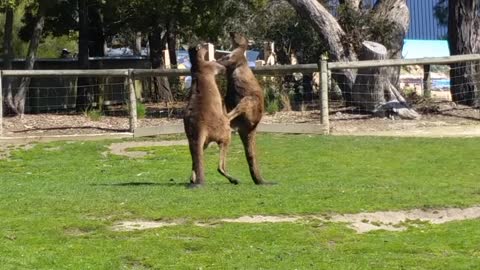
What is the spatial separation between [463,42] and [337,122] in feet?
19.8

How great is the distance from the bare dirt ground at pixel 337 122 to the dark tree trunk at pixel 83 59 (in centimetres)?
371

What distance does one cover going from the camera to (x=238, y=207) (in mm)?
10961

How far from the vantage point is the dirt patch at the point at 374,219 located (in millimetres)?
10234

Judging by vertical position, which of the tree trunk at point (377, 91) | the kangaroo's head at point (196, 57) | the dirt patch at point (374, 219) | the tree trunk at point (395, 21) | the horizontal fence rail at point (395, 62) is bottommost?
the dirt patch at point (374, 219)

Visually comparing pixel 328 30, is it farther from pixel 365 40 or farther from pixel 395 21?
pixel 395 21

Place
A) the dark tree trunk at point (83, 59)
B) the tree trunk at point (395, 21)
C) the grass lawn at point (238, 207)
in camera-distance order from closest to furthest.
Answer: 1. the grass lawn at point (238, 207)
2. the tree trunk at point (395, 21)
3. the dark tree trunk at point (83, 59)

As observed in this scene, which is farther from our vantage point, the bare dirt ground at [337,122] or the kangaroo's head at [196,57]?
the bare dirt ground at [337,122]

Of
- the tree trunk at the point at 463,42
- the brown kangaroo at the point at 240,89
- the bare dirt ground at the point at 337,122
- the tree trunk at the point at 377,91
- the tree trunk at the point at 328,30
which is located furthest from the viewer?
the tree trunk at the point at 463,42

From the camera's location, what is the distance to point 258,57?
37.8 metres

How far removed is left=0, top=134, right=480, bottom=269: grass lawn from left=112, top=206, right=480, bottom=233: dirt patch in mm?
166

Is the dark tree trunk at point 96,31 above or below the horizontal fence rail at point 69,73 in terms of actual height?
above

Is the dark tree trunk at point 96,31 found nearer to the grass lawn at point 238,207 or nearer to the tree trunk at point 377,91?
the tree trunk at point 377,91

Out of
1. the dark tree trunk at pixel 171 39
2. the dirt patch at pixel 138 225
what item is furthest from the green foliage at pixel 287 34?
the dirt patch at pixel 138 225

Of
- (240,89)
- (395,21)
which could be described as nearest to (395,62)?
(395,21)
